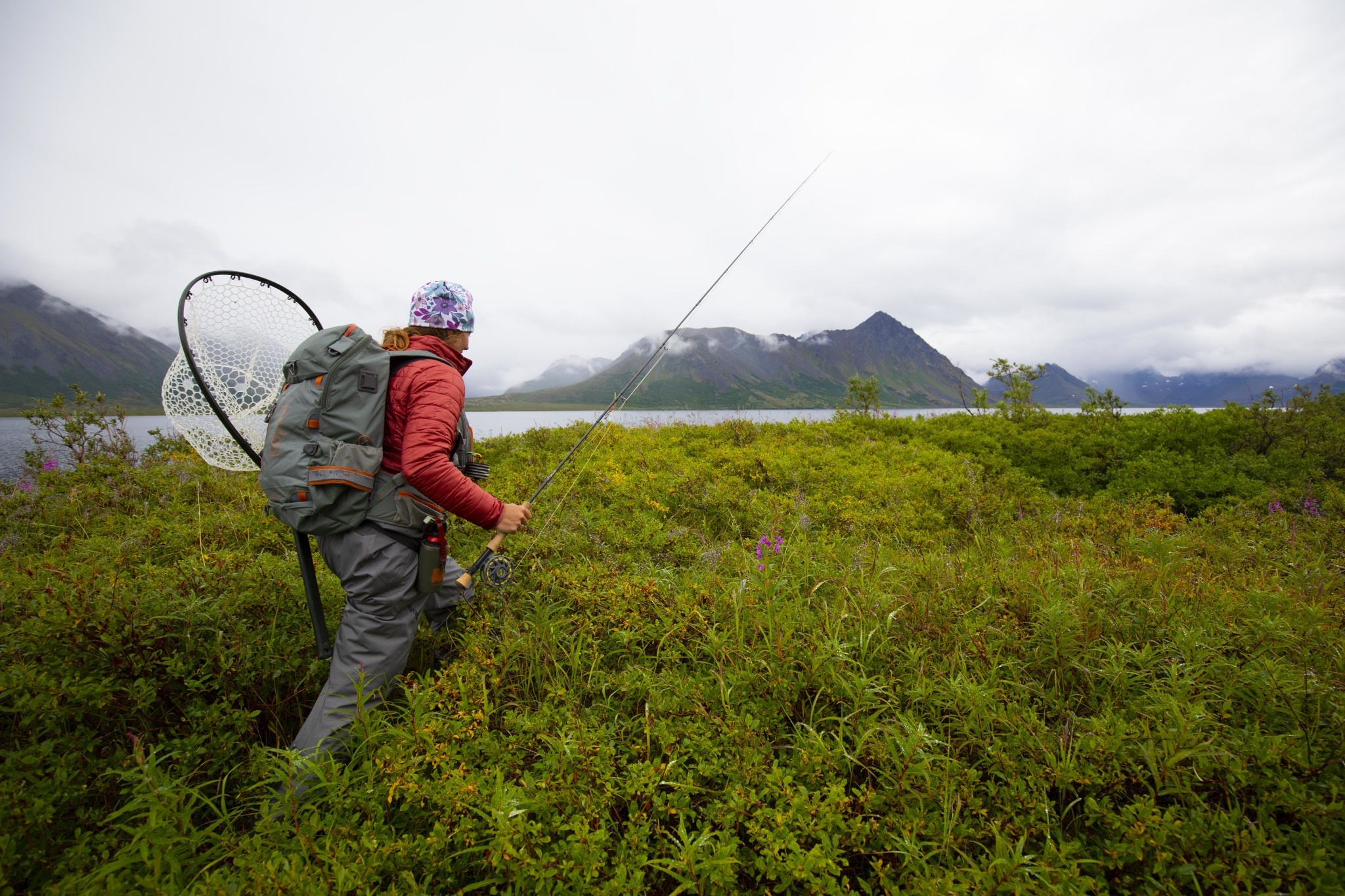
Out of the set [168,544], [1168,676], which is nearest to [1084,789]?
[1168,676]

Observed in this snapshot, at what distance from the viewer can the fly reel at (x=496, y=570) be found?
4.03 meters

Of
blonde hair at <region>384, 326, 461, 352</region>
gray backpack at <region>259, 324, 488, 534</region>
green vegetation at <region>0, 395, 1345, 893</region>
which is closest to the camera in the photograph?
green vegetation at <region>0, 395, 1345, 893</region>

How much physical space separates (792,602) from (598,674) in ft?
4.85

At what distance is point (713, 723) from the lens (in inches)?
110

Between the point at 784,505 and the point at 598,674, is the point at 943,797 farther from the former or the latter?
the point at 784,505

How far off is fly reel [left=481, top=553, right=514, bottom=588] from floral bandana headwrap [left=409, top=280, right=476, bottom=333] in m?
1.80

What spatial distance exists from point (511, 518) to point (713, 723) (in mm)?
1876

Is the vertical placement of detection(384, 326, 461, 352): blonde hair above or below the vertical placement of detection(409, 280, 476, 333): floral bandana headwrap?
below

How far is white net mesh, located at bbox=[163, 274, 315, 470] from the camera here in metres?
3.58

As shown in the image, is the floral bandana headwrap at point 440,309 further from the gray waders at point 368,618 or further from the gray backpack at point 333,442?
the gray waders at point 368,618

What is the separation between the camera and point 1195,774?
2316mm

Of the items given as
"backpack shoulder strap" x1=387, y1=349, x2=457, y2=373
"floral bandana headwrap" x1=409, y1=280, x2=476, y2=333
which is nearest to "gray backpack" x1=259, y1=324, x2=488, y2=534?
"backpack shoulder strap" x1=387, y1=349, x2=457, y2=373

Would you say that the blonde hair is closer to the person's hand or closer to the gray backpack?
the gray backpack

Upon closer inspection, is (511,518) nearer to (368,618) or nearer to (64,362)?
(368,618)
